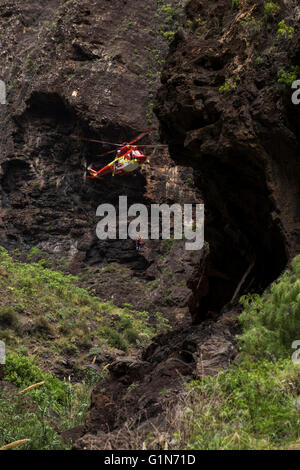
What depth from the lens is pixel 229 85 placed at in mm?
11648

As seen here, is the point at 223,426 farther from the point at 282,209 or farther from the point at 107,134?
the point at 107,134

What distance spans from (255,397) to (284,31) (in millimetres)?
7937

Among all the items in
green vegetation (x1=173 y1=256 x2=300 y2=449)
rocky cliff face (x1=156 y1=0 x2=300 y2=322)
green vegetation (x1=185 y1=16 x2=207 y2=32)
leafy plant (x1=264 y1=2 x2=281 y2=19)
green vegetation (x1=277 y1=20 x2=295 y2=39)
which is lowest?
green vegetation (x1=173 y1=256 x2=300 y2=449)

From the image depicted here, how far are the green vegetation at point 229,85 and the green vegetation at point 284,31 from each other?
1.24 meters

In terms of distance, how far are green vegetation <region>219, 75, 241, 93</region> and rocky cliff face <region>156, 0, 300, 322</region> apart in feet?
0.08

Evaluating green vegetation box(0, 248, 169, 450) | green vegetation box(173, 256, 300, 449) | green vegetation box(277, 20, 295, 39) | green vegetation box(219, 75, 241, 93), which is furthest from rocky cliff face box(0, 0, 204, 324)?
green vegetation box(173, 256, 300, 449)

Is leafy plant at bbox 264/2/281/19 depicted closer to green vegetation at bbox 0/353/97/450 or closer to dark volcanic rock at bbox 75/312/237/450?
dark volcanic rock at bbox 75/312/237/450

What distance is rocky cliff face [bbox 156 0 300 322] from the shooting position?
10.7 m

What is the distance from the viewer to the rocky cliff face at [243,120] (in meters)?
10.7

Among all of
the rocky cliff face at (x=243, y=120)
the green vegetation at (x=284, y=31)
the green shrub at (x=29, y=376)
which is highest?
the green vegetation at (x=284, y=31)

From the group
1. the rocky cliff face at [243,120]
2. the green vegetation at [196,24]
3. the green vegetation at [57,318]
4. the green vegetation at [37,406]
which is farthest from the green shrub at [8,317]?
the green vegetation at [196,24]

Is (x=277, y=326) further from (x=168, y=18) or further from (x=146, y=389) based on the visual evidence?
(x=168, y=18)

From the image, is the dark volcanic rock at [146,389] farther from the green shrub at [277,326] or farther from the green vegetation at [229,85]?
the green vegetation at [229,85]


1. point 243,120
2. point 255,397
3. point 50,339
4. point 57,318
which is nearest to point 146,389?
point 255,397
